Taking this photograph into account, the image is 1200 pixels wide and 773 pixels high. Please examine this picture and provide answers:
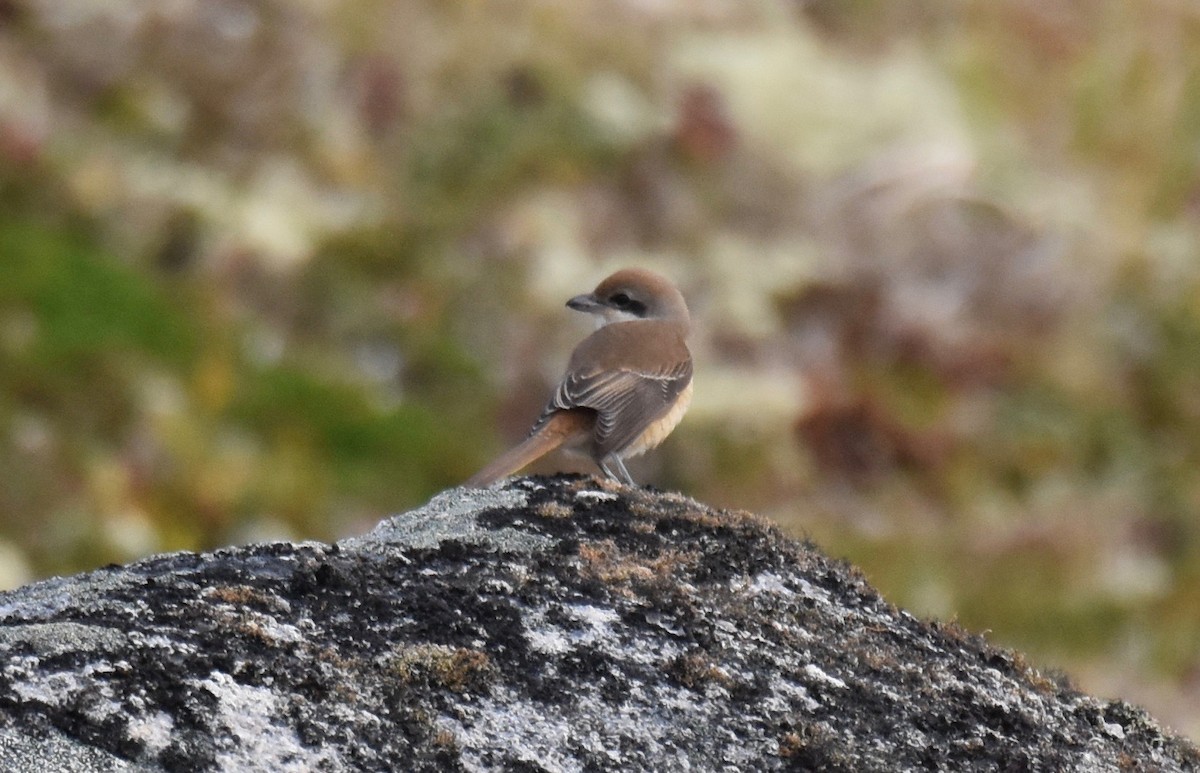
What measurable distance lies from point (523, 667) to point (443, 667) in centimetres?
20

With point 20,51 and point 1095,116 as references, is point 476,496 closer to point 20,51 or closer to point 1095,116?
point 20,51

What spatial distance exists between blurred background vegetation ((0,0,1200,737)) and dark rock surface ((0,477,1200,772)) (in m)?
6.33

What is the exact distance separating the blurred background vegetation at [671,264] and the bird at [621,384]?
1.86m

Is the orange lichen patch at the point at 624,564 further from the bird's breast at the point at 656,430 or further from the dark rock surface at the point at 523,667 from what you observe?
the bird's breast at the point at 656,430

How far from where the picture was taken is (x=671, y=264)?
13.9 m

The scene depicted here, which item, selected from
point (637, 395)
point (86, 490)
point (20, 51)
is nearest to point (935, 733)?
point (637, 395)

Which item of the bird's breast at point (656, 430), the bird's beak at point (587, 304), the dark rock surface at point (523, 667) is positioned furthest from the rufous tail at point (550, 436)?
the dark rock surface at point (523, 667)

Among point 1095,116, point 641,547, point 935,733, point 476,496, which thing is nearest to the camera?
point 935,733

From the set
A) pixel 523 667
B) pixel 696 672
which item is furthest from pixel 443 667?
pixel 696 672

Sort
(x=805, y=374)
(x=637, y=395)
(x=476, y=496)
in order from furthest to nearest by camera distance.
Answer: (x=805, y=374) < (x=637, y=395) < (x=476, y=496)

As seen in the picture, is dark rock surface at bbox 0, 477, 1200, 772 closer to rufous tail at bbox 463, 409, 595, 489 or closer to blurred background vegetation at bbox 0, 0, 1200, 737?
rufous tail at bbox 463, 409, 595, 489

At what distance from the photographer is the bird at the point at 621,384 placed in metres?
7.62

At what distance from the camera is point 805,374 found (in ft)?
46.2

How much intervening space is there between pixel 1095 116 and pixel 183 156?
808 centimetres
